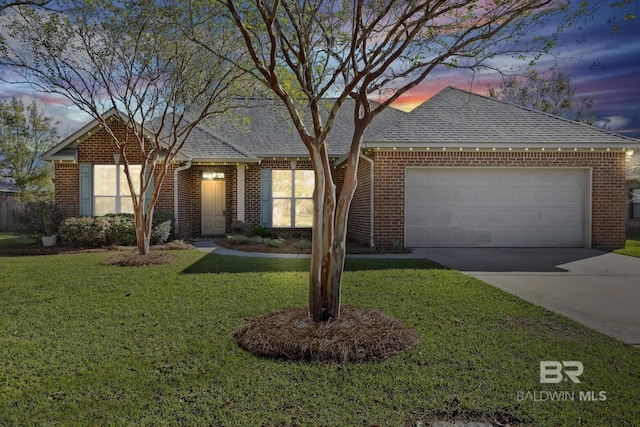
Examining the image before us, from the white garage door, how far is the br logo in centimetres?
817

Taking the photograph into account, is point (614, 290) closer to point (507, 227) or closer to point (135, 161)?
point (507, 227)

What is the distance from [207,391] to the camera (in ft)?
10.1

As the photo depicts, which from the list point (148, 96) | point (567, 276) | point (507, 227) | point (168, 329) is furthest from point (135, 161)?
point (567, 276)

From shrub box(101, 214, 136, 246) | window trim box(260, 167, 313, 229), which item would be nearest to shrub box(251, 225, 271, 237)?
window trim box(260, 167, 313, 229)

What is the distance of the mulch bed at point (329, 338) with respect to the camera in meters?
3.78

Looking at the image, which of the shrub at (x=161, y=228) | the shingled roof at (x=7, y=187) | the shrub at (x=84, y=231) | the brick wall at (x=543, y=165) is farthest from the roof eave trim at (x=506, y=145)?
the shingled roof at (x=7, y=187)

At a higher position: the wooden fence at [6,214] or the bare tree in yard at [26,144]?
the bare tree in yard at [26,144]

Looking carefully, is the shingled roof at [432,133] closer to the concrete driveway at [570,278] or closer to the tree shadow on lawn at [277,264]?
the concrete driveway at [570,278]

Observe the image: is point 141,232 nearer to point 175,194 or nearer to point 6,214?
point 175,194

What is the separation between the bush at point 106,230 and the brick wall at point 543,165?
6.61 m

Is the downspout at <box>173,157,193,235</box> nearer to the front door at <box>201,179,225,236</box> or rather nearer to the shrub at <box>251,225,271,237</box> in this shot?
the front door at <box>201,179,225,236</box>

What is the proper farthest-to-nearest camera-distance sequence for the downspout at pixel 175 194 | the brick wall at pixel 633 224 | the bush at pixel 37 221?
the brick wall at pixel 633 224, the downspout at pixel 175 194, the bush at pixel 37 221

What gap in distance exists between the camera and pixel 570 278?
7.52 metres

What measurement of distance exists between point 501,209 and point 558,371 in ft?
29.6
